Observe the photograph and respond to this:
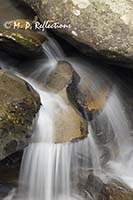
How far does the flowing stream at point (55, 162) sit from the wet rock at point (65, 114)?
0.05 meters

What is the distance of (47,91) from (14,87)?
28.9 inches

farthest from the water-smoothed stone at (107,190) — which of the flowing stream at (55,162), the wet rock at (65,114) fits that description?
the wet rock at (65,114)

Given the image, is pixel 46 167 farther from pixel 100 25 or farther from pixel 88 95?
pixel 100 25

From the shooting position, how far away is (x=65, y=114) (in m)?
4.88

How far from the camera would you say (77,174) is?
481 centimetres

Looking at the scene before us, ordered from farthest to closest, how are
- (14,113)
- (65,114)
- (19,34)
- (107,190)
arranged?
(19,34) → (65,114) → (107,190) → (14,113)

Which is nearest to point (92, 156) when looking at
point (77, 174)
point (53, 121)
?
point (77, 174)

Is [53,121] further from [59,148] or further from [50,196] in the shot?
[50,196]

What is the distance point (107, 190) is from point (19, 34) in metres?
2.00

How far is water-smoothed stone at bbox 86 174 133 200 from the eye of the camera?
4371 mm

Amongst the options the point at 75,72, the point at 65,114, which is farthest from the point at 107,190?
the point at 75,72

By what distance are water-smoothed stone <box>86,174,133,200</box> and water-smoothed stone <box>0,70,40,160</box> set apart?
827 millimetres

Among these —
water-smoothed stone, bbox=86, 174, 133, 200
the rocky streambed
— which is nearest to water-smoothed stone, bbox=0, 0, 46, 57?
the rocky streambed

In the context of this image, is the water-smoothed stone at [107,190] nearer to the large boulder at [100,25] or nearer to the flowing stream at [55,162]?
the flowing stream at [55,162]
